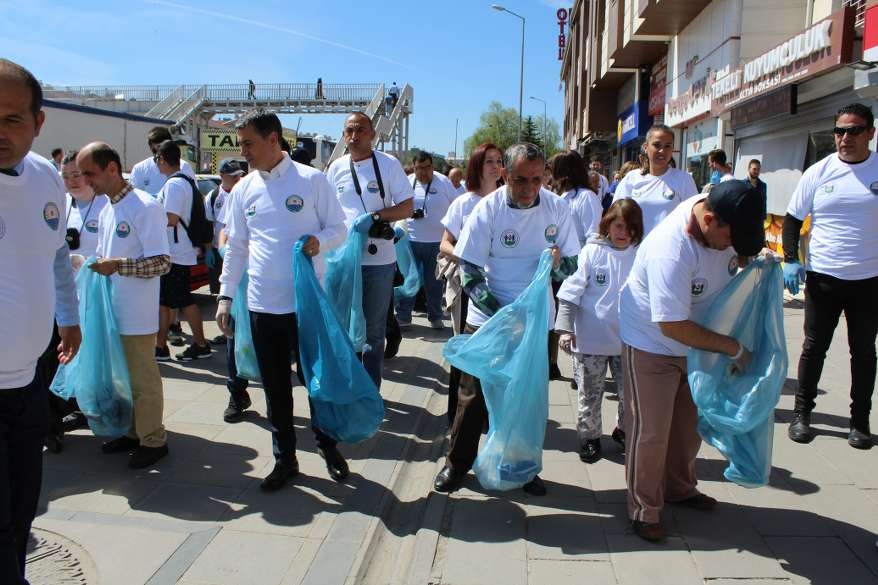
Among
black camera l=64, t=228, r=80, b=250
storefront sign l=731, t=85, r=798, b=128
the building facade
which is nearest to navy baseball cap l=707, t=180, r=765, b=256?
black camera l=64, t=228, r=80, b=250

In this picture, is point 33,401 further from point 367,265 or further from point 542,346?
point 367,265

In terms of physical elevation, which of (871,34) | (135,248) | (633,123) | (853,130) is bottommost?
(135,248)

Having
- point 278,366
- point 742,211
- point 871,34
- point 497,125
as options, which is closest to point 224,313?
point 278,366

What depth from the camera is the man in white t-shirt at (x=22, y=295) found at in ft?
7.04

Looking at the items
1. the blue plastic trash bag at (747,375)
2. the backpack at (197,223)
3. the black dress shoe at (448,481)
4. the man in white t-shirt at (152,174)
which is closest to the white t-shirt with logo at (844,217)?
the blue plastic trash bag at (747,375)

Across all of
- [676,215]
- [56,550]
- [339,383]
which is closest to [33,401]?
[56,550]

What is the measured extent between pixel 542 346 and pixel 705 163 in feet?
47.8

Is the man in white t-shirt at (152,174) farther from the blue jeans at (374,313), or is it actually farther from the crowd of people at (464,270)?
the blue jeans at (374,313)

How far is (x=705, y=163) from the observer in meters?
16.5

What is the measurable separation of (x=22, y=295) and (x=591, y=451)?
3.27 metres

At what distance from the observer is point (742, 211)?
2799 millimetres

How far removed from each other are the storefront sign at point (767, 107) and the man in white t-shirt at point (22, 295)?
36.9 feet

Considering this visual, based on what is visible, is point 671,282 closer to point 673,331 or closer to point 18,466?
point 673,331

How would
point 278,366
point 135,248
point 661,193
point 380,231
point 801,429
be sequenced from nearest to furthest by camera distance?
point 278,366 → point 135,248 → point 801,429 → point 380,231 → point 661,193
